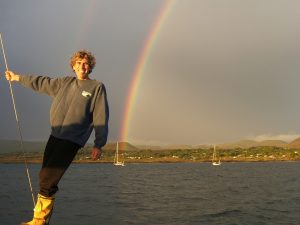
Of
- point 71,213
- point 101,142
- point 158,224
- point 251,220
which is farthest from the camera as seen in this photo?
point 71,213

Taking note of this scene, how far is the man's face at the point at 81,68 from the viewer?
653 cm

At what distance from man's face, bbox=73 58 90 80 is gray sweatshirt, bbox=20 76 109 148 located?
4.1 inches

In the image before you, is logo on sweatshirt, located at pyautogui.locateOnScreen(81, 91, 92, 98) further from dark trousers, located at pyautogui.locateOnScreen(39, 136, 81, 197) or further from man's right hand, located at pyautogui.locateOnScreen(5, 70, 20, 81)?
man's right hand, located at pyautogui.locateOnScreen(5, 70, 20, 81)

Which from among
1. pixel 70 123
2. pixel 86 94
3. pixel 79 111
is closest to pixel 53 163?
pixel 70 123

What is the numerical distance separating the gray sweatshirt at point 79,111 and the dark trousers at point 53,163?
0.41 feet

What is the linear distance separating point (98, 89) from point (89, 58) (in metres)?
0.52

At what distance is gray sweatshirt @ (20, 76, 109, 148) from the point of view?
641cm

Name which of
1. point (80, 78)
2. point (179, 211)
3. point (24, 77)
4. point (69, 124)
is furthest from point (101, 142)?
point (179, 211)

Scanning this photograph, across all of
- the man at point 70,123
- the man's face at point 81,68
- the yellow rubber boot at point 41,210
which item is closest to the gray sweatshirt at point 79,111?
the man at point 70,123

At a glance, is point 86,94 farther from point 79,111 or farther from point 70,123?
point 70,123

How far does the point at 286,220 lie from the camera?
32.6 meters

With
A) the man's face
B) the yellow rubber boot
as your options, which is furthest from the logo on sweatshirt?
the yellow rubber boot

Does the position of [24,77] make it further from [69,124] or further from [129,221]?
[129,221]

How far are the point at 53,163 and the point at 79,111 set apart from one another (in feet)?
2.94
